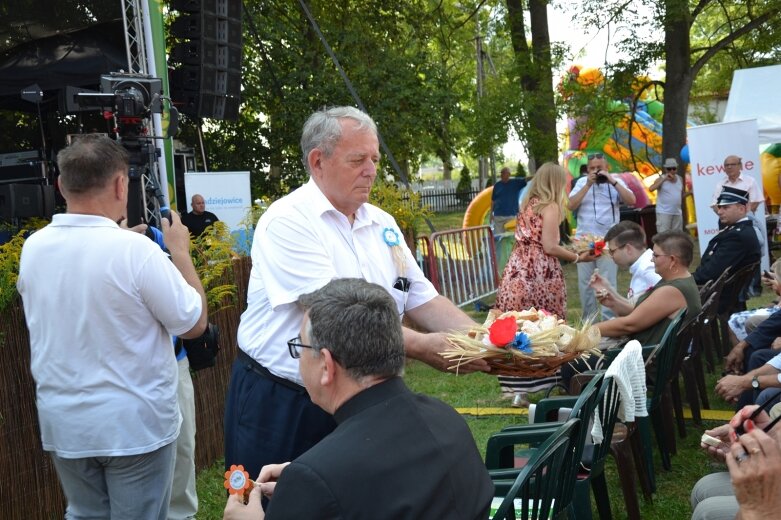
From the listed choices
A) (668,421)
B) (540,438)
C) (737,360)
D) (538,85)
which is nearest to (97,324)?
(540,438)

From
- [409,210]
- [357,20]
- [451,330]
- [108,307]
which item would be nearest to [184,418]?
[108,307]

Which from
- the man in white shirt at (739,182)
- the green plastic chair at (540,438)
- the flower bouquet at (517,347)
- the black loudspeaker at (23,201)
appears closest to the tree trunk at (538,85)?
the man in white shirt at (739,182)

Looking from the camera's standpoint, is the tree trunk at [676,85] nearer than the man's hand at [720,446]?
No

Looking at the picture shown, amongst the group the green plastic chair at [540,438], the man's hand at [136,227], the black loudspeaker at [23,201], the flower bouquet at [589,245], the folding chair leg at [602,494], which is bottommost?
the folding chair leg at [602,494]

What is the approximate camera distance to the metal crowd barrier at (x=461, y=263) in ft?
34.6

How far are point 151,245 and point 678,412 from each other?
4.17 metres

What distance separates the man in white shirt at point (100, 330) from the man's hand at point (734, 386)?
3069mm

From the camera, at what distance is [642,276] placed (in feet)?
22.7

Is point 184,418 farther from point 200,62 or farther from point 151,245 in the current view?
point 200,62

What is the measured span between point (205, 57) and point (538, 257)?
28.2 ft

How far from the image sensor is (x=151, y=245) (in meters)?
3.10

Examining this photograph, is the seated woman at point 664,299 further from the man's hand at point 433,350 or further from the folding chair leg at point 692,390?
the man's hand at point 433,350

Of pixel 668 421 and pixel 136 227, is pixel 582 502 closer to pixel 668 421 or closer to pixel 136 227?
pixel 668 421

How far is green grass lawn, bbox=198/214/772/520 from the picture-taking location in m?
4.83
